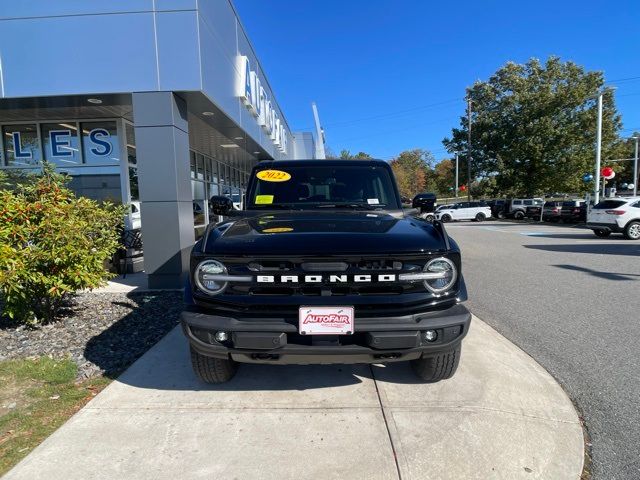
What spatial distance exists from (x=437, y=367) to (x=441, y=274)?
896 millimetres

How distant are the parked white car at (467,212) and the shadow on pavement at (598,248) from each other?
20.3 meters

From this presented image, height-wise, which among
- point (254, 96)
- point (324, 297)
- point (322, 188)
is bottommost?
point (324, 297)

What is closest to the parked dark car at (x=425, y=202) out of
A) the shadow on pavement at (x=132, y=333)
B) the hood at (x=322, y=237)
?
the hood at (x=322, y=237)

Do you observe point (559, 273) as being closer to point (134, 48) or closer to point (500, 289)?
point (500, 289)

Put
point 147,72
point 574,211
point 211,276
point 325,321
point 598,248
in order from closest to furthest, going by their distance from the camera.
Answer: point 325,321 < point 211,276 < point 147,72 < point 598,248 < point 574,211

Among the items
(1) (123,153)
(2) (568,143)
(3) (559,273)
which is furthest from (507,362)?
(2) (568,143)

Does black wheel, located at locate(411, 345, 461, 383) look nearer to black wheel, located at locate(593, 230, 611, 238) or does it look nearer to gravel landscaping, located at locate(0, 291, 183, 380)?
gravel landscaping, located at locate(0, 291, 183, 380)

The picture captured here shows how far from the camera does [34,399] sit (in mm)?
3154

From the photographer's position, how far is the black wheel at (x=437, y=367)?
10.2ft

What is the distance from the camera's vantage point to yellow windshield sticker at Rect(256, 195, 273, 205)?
4.11 m

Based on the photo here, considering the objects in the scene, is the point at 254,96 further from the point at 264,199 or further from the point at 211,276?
the point at 211,276

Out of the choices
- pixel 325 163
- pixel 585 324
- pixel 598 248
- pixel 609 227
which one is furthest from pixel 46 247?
pixel 609 227

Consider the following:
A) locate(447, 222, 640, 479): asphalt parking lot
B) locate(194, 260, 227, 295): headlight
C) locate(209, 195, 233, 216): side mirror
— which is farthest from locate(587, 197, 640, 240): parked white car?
locate(194, 260, 227, 295): headlight

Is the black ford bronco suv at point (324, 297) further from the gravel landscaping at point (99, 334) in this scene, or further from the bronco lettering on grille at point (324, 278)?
the gravel landscaping at point (99, 334)
